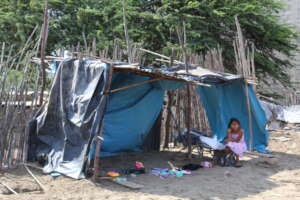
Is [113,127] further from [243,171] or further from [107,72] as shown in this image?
[243,171]

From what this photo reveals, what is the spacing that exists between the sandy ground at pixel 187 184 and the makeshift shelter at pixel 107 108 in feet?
1.24

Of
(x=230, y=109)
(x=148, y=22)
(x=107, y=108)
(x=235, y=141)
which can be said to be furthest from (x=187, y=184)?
(x=148, y=22)

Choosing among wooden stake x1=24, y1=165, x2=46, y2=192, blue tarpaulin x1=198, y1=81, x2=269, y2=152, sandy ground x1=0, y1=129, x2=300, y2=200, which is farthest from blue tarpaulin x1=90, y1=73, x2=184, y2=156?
wooden stake x1=24, y1=165, x2=46, y2=192

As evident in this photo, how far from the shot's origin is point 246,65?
7.69m

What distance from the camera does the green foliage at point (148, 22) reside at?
35.4 feet

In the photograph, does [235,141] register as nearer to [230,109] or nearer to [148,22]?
[230,109]

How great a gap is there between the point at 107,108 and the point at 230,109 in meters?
2.89

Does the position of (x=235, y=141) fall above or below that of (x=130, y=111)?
below

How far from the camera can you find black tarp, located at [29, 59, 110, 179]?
521 centimetres

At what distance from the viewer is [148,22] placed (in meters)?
11.6

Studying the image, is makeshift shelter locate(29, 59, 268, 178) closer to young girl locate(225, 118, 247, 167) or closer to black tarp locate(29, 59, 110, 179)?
black tarp locate(29, 59, 110, 179)

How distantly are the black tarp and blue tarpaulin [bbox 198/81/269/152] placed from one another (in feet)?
9.75

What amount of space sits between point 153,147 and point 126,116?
158 cm

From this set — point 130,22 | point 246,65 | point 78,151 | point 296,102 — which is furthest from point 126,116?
point 296,102
